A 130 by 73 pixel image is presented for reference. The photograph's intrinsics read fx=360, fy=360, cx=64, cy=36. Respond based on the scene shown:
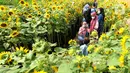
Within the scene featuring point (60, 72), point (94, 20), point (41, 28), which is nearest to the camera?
point (60, 72)

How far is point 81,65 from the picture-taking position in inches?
88.4

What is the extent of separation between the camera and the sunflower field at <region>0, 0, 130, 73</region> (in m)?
2.28

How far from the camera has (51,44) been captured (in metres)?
3.16

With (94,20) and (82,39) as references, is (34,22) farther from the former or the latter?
A: (94,20)

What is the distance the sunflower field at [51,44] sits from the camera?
2275 mm

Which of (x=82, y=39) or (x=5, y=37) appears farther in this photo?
(x=82, y=39)

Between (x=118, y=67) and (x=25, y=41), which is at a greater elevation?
(x=25, y=41)

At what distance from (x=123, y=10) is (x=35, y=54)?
20.3 feet

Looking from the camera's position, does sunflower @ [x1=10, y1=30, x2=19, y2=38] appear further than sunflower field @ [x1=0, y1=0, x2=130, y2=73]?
Yes

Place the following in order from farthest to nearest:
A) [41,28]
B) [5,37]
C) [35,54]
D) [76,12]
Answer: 1. [76,12]
2. [41,28]
3. [5,37]
4. [35,54]

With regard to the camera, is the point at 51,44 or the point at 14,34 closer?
the point at 51,44

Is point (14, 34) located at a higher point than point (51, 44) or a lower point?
higher

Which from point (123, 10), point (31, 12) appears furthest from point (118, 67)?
point (123, 10)

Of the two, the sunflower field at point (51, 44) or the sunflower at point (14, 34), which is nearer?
the sunflower field at point (51, 44)
